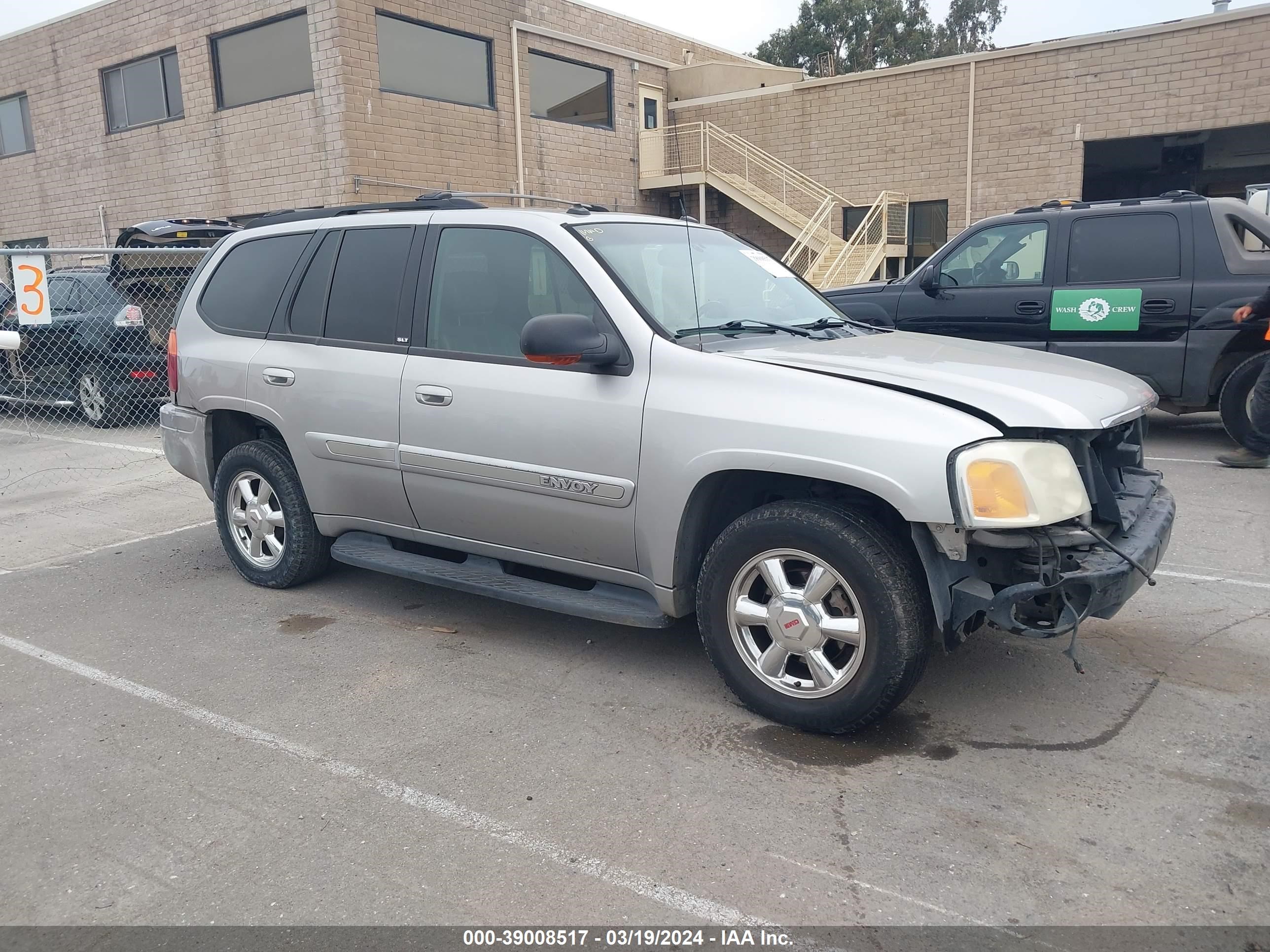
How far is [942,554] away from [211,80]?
20.0 metres

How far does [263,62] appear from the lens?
1867cm

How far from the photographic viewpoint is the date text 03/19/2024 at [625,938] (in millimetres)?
2621

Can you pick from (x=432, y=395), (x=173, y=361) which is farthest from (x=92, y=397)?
(x=432, y=395)

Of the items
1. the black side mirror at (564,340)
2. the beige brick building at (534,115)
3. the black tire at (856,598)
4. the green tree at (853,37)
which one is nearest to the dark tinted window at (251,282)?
the black side mirror at (564,340)

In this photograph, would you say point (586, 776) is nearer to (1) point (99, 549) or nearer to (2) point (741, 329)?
(2) point (741, 329)

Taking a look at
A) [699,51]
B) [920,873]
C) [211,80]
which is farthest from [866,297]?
[699,51]

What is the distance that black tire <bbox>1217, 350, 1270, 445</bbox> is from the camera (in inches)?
327

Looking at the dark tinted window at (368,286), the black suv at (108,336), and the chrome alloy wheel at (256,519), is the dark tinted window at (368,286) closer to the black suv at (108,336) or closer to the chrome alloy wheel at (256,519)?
the chrome alloy wheel at (256,519)

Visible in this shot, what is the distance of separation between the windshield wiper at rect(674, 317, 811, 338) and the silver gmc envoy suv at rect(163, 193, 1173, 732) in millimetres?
22

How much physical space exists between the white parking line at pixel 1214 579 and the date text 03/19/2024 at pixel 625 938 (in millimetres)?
3588

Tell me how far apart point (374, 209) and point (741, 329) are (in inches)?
86.1

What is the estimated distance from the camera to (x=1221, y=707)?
389cm

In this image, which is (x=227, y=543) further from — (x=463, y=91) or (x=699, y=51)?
(x=699, y=51)

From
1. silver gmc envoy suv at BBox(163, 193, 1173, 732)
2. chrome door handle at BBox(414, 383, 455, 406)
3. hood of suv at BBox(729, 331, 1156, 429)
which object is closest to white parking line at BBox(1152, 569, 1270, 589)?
silver gmc envoy suv at BBox(163, 193, 1173, 732)
